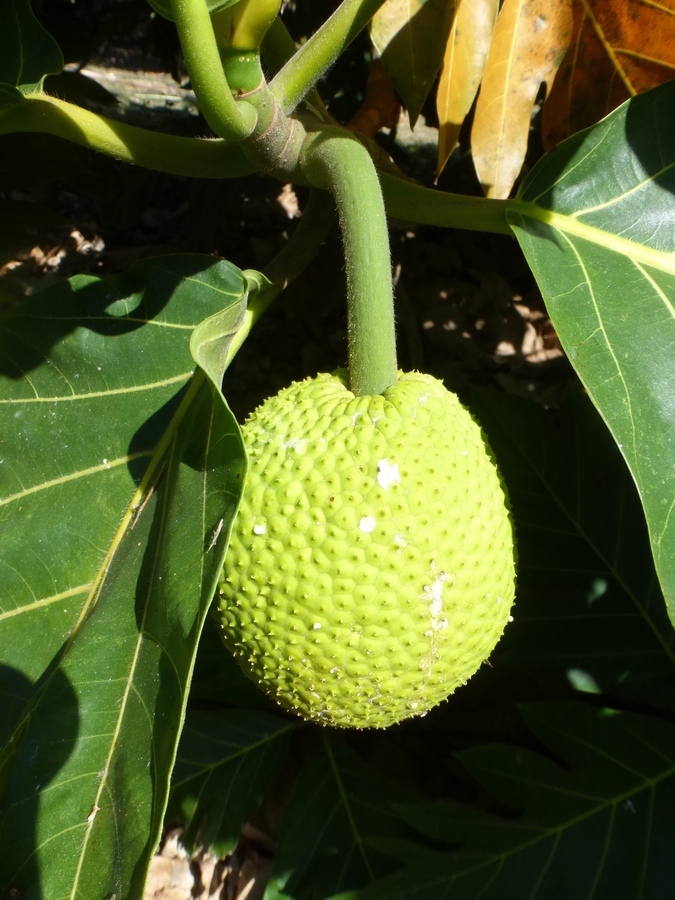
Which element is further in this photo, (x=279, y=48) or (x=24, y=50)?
(x=279, y=48)

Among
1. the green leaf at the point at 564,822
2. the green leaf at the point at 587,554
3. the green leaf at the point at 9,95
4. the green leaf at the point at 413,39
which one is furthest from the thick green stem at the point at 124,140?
the green leaf at the point at 564,822

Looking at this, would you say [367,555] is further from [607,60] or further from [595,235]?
[607,60]

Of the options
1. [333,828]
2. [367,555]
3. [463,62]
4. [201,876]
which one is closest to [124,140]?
[463,62]

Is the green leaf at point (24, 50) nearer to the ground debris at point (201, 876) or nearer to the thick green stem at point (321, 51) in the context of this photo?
the thick green stem at point (321, 51)

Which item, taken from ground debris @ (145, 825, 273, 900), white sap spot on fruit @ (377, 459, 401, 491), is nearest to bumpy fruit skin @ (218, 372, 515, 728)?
white sap spot on fruit @ (377, 459, 401, 491)

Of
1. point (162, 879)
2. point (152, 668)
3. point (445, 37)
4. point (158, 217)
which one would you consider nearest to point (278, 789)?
point (162, 879)

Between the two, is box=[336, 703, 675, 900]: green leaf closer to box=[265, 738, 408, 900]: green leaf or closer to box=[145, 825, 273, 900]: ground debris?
box=[265, 738, 408, 900]: green leaf
